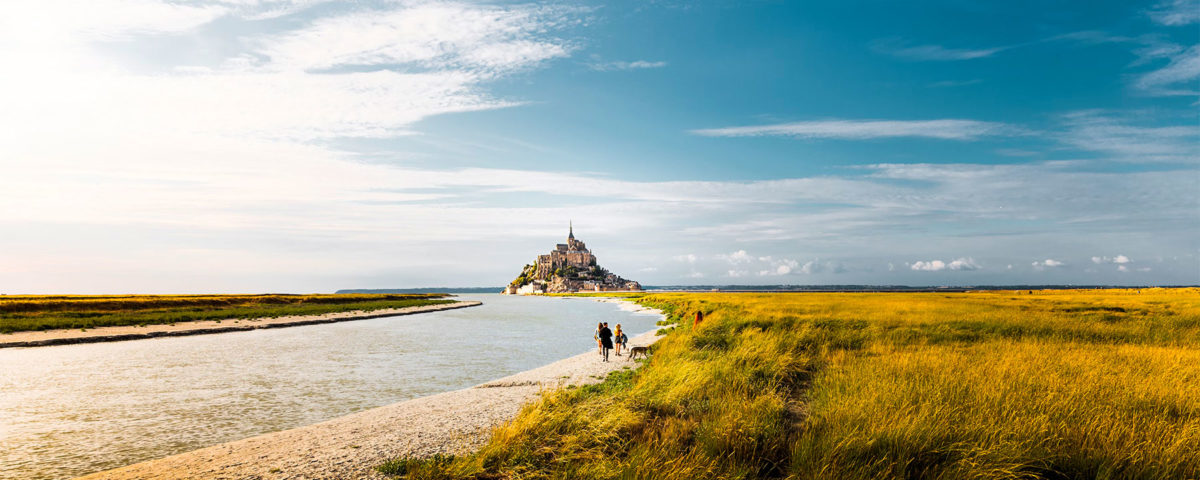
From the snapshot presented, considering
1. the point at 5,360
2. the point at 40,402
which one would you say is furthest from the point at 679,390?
the point at 5,360

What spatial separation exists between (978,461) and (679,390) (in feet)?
15.6

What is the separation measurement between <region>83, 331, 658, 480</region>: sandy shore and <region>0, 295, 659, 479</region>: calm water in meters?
1.17

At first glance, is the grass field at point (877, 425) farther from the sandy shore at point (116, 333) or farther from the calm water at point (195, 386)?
the sandy shore at point (116, 333)

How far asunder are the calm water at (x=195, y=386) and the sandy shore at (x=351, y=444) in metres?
1.17

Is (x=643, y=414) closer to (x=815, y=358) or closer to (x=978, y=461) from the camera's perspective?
(x=978, y=461)

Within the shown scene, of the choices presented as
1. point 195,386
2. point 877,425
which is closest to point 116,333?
point 195,386

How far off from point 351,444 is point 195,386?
1081 centimetres

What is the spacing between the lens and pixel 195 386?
53.0 feet

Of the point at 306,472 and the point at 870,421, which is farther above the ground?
the point at 870,421

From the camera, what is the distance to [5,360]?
71.9ft

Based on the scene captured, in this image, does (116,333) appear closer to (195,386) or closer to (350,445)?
(195,386)

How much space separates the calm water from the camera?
33.1ft

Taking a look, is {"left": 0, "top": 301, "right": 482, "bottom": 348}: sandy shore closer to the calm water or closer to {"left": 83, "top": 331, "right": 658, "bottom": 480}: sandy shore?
the calm water

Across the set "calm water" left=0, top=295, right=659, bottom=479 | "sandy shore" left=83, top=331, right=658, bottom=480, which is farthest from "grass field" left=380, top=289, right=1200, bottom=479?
"calm water" left=0, top=295, right=659, bottom=479
